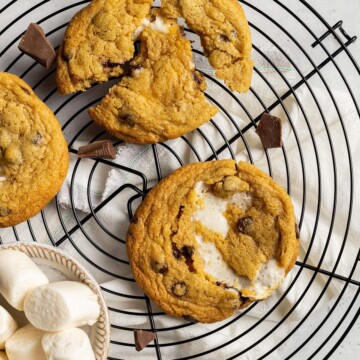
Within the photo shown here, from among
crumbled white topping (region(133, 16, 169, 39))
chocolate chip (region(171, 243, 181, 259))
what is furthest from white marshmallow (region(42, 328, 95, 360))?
crumbled white topping (region(133, 16, 169, 39))

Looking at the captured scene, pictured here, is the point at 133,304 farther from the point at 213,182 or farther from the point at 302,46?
the point at 302,46

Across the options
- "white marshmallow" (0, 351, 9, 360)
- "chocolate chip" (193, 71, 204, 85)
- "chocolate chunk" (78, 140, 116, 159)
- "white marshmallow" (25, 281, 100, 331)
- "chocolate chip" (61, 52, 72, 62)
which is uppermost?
A: "chocolate chip" (193, 71, 204, 85)

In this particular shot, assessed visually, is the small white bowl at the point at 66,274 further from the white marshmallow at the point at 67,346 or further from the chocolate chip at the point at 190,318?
the chocolate chip at the point at 190,318

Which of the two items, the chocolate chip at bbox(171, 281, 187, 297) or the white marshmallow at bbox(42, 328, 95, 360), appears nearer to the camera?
the white marshmallow at bbox(42, 328, 95, 360)

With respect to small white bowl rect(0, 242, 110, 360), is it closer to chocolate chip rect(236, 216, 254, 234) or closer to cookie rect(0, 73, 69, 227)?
cookie rect(0, 73, 69, 227)

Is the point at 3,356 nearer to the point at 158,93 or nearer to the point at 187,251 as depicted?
the point at 187,251

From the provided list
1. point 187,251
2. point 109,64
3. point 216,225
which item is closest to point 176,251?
point 187,251

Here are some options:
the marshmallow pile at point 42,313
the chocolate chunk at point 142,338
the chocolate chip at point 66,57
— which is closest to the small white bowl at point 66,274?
the marshmallow pile at point 42,313
